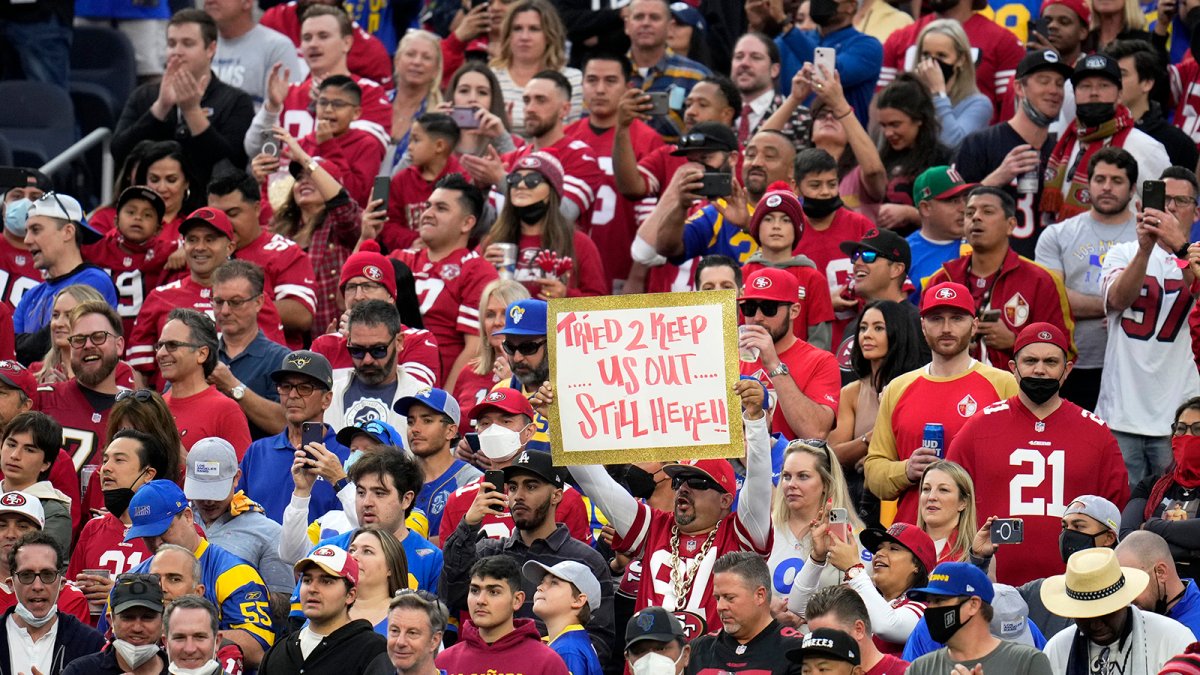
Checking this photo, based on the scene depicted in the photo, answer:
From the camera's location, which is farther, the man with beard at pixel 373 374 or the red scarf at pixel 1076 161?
the red scarf at pixel 1076 161

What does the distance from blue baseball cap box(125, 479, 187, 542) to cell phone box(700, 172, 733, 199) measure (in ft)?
12.8

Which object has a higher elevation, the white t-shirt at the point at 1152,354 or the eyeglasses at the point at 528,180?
the eyeglasses at the point at 528,180

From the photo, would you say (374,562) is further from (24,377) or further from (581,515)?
(24,377)

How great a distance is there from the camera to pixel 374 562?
9664mm

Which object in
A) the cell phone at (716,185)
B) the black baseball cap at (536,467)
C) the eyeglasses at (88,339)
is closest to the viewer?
the black baseball cap at (536,467)

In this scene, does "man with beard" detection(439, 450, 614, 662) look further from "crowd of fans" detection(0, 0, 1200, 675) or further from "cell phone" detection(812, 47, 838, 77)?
"cell phone" detection(812, 47, 838, 77)

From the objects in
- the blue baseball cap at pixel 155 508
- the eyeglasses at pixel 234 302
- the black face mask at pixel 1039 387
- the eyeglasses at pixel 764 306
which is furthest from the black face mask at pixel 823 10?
the blue baseball cap at pixel 155 508

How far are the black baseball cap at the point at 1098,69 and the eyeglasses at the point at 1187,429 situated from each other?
10.5ft

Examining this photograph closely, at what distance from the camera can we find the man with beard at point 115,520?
34.3 ft

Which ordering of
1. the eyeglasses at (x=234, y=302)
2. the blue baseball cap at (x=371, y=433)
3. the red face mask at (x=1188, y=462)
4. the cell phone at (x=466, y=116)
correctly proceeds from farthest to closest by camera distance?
1. the cell phone at (x=466, y=116)
2. the eyeglasses at (x=234, y=302)
3. the blue baseball cap at (x=371, y=433)
4. the red face mask at (x=1188, y=462)

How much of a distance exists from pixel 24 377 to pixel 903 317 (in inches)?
176

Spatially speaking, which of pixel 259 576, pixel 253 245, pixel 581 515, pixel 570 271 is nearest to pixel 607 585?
pixel 581 515

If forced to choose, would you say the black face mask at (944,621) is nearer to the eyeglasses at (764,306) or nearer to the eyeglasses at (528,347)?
the eyeglasses at (764,306)

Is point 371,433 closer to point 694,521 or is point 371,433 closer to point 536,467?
point 536,467
